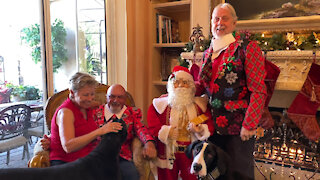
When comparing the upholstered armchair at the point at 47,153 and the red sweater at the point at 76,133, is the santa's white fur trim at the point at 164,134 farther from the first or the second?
the red sweater at the point at 76,133

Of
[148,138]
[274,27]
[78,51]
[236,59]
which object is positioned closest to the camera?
[236,59]

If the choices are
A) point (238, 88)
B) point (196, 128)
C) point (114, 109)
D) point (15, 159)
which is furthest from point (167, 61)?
point (15, 159)

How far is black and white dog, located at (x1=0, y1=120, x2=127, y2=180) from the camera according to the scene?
3.45 feet

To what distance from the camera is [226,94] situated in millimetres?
1428

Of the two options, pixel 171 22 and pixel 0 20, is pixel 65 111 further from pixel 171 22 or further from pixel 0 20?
pixel 171 22

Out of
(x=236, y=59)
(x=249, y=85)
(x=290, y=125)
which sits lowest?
(x=290, y=125)

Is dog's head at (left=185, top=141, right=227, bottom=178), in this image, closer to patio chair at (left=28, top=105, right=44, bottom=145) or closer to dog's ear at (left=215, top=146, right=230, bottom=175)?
dog's ear at (left=215, top=146, right=230, bottom=175)

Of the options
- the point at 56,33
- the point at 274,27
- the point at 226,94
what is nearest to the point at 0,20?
the point at 56,33

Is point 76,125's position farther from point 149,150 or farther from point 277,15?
point 277,15

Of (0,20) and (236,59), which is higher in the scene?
(0,20)

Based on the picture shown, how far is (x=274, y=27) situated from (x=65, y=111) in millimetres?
1914

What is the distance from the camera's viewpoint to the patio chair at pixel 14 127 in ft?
6.16

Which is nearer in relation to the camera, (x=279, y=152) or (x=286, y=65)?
(x=286, y=65)

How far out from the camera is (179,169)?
1794 millimetres
